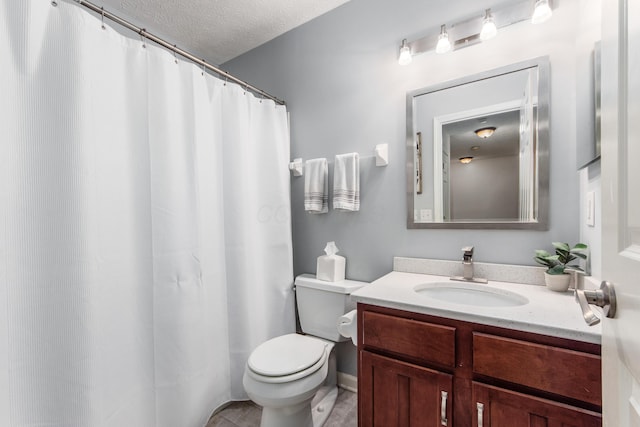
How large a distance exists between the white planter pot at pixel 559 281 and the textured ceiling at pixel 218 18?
6.12ft

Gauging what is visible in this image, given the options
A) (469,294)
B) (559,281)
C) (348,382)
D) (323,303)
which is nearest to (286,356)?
(323,303)

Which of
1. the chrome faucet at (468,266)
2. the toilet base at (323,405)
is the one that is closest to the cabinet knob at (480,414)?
the chrome faucet at (468,266)

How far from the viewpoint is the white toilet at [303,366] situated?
118 centimetres

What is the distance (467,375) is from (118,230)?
143 centimetres

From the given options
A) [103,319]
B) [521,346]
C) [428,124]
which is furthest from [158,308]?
[428,124]

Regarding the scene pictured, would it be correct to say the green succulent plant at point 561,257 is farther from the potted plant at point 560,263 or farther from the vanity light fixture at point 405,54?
the vanity light fixture at point 405,54

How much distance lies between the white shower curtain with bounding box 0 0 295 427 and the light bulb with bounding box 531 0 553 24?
1.47 meters

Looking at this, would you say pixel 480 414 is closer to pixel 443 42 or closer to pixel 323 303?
pixel 323 303

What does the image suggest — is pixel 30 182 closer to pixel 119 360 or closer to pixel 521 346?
pixel 119 360

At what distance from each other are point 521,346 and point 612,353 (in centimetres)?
37

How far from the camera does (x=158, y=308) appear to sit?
1266 mm

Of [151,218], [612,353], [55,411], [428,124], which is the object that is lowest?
[55,411]

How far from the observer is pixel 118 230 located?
1.14 m

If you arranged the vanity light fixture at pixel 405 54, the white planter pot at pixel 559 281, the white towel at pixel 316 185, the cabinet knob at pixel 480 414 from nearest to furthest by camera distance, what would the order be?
1. the cabinet knob at pixel 480 414
2. the white planter pot at pixel 559 281
3. the vanity light fixture at pixel 405 54
4. the white towel at pixel 316 185
